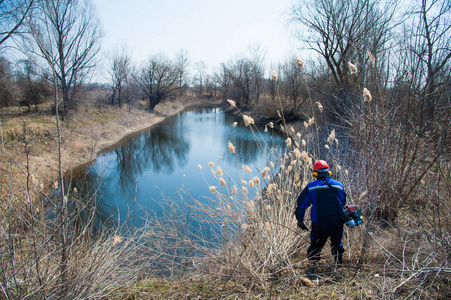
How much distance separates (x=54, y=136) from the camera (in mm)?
10883

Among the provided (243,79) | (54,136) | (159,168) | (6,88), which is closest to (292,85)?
(243,79)

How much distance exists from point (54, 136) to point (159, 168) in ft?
16.7

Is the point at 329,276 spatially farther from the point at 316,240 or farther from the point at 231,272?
the point at 231,272

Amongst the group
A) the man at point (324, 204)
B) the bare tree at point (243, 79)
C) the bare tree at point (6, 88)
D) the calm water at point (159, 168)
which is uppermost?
A: the bare tree at point (243, 79)

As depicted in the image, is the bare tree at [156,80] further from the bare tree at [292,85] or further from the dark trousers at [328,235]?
the dark trousers at [328,235]

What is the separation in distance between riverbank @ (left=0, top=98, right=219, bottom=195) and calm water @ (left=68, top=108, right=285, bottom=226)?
0.75m

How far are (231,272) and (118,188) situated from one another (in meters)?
6.39

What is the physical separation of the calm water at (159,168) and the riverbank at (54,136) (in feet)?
2.44

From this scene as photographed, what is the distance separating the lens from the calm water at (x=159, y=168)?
6543 mm

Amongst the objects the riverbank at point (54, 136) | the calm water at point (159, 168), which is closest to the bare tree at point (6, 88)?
the riverbank at point (54, 136)

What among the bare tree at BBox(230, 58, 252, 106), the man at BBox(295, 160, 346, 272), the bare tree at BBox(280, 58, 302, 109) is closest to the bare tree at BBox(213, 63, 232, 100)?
the bare tree at BBox(230, 58, 252, 106)

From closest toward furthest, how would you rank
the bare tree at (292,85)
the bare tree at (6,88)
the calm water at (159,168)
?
the calm water at (159,168), the bare tree at (6,88), the bare tree at (292,85)

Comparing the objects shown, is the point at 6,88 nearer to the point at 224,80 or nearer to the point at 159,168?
the point at 159,168

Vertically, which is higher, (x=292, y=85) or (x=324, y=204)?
(x=292, y=85)
